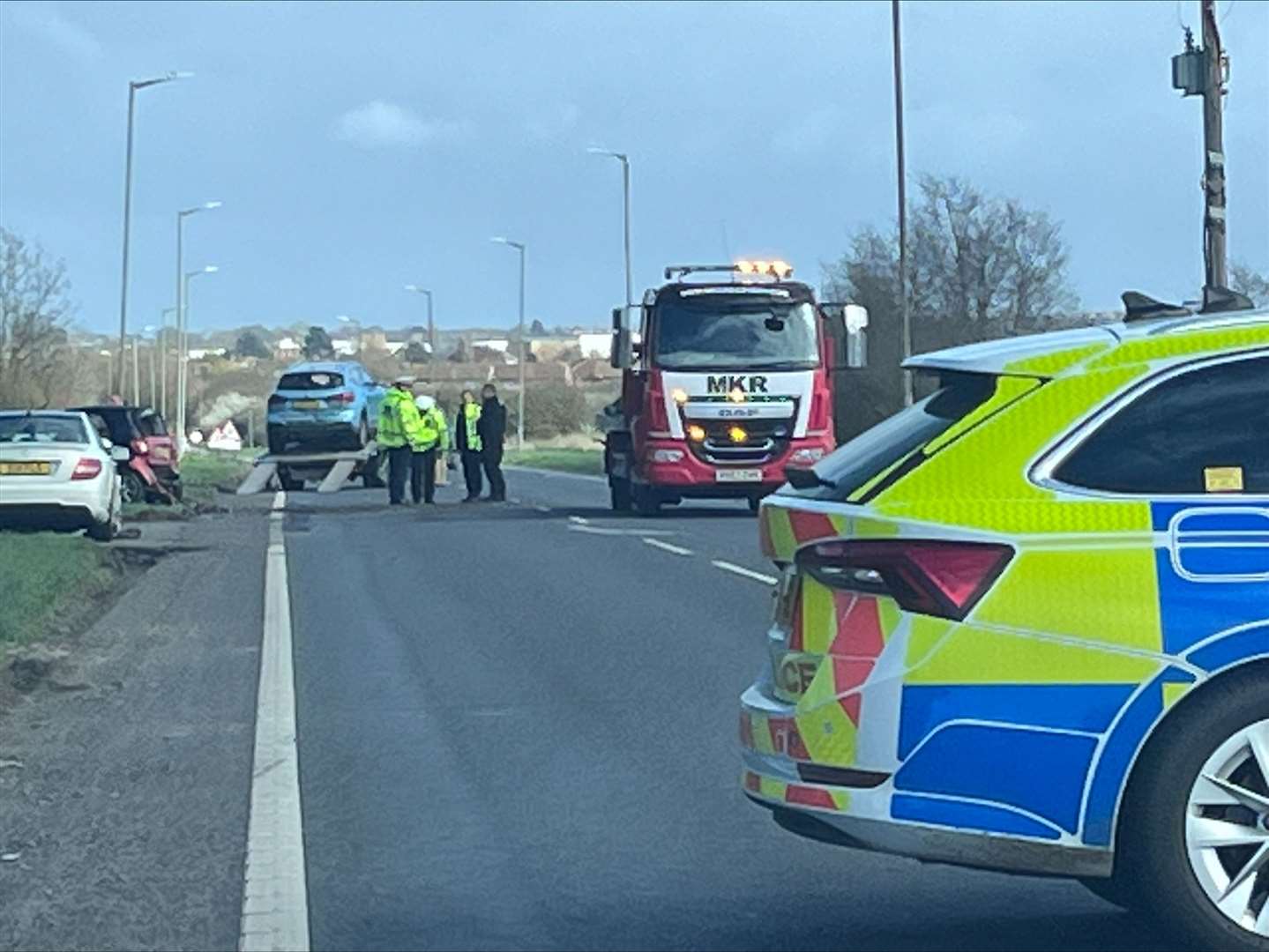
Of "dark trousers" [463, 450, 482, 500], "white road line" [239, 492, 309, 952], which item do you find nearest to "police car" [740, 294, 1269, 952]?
"white road line" [239, 492, 309, 952]

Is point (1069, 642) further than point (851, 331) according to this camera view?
No

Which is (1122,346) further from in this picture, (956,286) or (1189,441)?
(956,286)

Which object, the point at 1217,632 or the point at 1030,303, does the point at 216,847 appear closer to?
the point at 1217,632

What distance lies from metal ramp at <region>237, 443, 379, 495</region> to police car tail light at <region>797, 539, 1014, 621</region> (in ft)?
108

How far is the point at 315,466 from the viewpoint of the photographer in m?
39.5

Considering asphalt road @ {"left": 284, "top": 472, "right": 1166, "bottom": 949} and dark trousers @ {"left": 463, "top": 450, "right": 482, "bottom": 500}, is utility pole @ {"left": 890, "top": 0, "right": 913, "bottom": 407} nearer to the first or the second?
dark trousers @ {"left": 463, "top": 450, "right": 482, "bottom": 500}

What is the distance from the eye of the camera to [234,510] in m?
34.9

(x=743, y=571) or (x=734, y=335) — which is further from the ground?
(x=734, y=335)

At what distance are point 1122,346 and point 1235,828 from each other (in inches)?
53.8

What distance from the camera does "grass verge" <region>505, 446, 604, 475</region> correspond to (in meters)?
60.4

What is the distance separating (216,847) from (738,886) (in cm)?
201

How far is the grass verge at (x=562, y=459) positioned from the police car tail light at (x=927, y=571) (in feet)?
159

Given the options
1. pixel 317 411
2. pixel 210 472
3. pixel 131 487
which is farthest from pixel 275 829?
pixel 210 472

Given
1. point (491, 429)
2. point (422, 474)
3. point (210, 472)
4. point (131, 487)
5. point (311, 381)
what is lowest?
point (210, 472)
